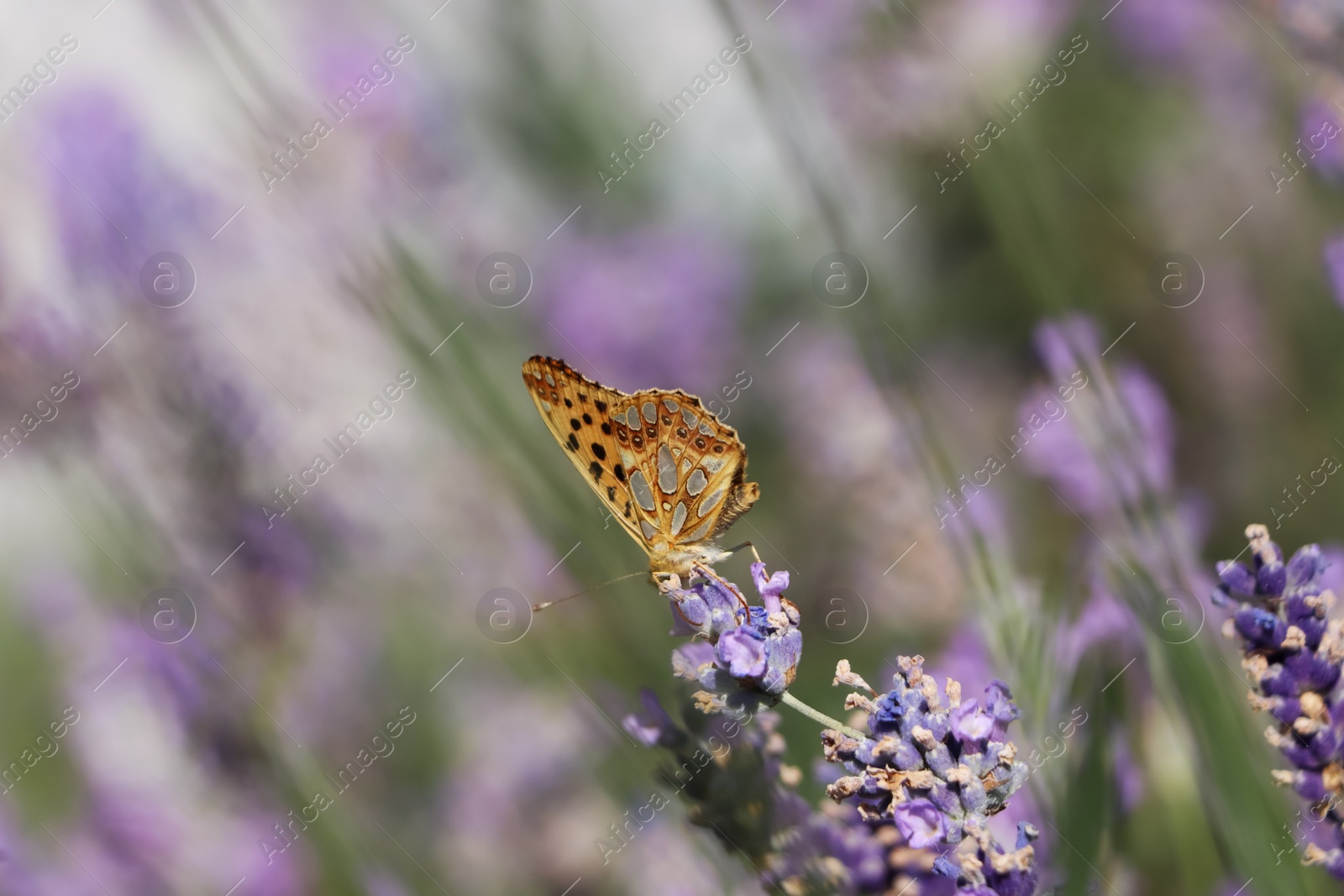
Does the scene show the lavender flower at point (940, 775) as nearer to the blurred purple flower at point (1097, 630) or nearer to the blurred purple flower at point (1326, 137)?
the blurred purple flower at point (1097, 630)

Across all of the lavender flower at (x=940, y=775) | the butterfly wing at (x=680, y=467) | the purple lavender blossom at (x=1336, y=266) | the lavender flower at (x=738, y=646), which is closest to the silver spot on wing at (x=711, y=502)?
the butterfly wing at (x=680, y=467)

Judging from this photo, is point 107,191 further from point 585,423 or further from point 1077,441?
point 1077,441

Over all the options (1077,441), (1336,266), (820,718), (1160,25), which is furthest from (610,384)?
(1160,25)

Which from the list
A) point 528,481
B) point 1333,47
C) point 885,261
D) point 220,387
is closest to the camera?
point 528,481

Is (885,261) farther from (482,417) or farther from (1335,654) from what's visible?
(1335,654)

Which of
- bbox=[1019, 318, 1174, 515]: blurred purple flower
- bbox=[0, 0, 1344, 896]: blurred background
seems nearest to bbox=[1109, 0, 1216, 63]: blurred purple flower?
bbox=[0, 0, 1344, 896]: blurred background

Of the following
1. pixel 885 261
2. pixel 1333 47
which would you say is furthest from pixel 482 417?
pixel 885 261
